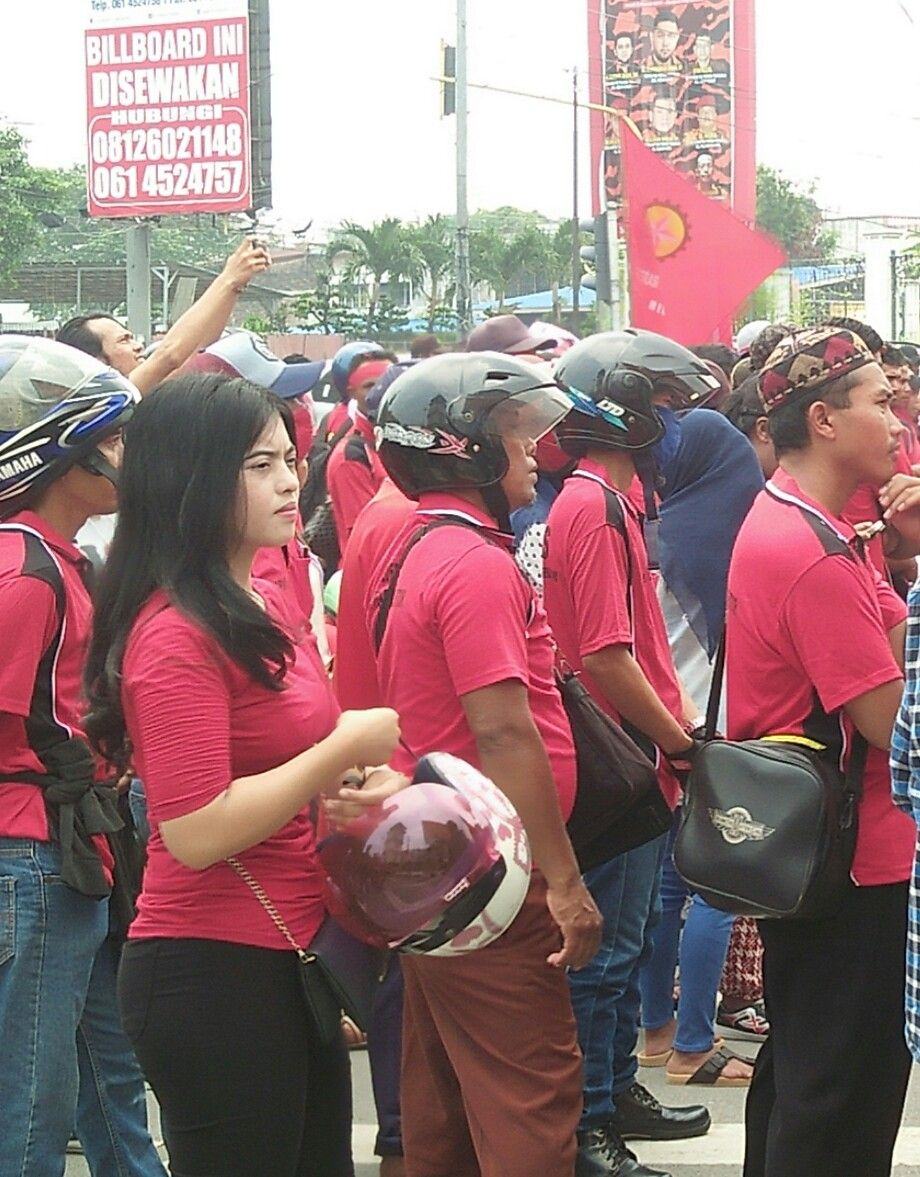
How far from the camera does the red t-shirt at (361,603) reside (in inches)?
161

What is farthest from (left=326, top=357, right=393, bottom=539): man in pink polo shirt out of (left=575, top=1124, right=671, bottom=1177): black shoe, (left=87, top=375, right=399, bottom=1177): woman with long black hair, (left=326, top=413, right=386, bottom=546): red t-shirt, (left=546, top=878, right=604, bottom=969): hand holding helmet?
(left=87, top=375, right=399, bottom=1177): woman with long black hair

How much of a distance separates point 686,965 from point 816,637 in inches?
82.1

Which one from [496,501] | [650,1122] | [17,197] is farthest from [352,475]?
[17,197]

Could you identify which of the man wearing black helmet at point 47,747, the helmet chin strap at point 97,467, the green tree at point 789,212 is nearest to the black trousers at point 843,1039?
the man wearing black helmet at point 47,747

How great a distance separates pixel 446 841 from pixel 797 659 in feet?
2.88

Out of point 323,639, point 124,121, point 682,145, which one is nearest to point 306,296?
point 682,145

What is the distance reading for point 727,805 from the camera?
3.47 m

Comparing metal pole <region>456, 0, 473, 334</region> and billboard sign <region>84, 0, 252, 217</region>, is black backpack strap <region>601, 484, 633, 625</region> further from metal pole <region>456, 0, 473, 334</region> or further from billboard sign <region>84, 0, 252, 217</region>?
metal pole <region>456, 0, 473, 334</region>

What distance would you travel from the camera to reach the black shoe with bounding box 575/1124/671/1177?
172 inches

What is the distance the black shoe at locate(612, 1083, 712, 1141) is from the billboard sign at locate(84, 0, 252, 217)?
2613 cm

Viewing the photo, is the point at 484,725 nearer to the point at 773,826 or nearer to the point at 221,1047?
the point at 773,826

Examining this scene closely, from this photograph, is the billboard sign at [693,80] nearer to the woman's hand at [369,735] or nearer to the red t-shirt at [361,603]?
the red t-shirt at [361,603]

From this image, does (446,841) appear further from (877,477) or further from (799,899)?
(877,477)

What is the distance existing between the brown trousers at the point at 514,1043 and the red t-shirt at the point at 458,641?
0.36 meters
